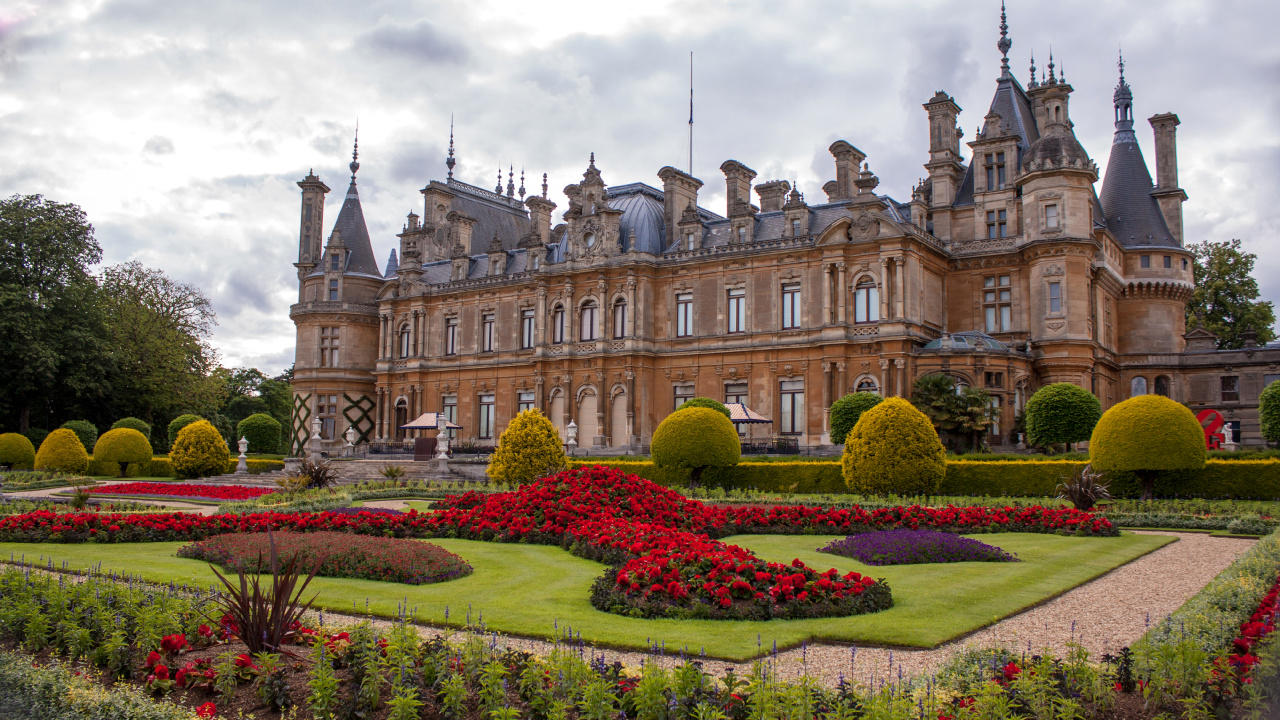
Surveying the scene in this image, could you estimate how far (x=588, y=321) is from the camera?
41406 millimetres

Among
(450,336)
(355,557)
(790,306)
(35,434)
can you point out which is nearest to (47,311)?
(35,434)

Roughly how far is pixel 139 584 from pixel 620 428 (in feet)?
100

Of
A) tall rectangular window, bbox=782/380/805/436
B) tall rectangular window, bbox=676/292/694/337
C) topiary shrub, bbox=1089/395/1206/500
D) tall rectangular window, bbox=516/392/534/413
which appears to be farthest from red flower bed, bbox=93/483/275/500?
topiary shrub, bbox=1089/395/1206/500

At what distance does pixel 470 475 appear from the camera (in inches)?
1289

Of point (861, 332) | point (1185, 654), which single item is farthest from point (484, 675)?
point (861, 332)

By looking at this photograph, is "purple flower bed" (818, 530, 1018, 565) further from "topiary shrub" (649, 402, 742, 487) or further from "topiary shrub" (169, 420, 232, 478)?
"topiary shrub" (169, 420, 232, 478)

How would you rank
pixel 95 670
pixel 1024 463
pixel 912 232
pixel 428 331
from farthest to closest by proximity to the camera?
1. pixel 428 331
2. pixel 912 232
3. pixel 1024 463
4. pixel 95 670

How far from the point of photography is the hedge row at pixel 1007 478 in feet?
64.6

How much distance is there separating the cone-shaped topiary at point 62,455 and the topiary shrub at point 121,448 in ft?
2.26

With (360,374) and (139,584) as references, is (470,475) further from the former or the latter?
(139,584)

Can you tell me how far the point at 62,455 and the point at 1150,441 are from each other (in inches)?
1427

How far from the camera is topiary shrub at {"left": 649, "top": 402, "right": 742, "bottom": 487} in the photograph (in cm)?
2494

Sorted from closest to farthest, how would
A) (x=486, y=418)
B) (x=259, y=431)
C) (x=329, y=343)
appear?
(x=259, y=431) < (x=486, y=418) < (x=329, y=343)

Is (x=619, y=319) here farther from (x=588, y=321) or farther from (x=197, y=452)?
(x=197, y=452)
